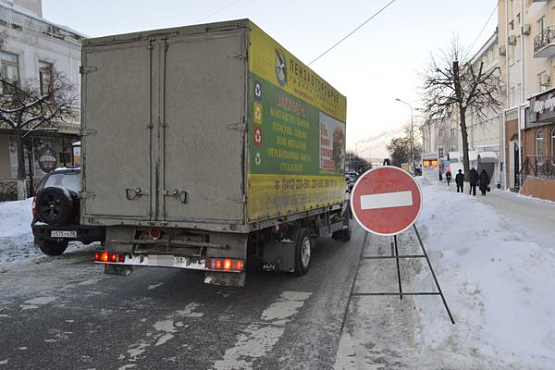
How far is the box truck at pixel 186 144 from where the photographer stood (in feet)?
18.0

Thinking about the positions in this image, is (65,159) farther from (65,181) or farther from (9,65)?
(65,181)

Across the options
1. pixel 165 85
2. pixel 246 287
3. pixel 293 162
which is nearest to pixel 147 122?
pixel 165 85

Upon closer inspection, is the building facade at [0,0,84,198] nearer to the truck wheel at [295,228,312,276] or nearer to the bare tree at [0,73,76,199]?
the bare tree at [0,73,76,199]

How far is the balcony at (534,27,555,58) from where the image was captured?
26.2m

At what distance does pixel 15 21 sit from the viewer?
23.2 meters

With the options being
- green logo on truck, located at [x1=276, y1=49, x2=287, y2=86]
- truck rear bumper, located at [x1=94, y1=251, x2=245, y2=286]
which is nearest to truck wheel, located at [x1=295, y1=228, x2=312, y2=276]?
truck rear bumper, located at [x1=94, y1=251, x2=245, y2=286]

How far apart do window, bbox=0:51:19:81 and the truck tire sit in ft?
55.6

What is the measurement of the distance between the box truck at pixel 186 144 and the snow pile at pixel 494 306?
229 centimetres

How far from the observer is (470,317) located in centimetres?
467

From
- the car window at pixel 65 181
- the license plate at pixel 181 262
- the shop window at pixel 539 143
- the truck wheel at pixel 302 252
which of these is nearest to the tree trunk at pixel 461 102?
the shop window at pixel 539 143

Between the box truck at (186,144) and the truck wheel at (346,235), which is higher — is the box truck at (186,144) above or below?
above

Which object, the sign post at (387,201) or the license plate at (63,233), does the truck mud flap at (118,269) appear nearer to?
the license plate at (63,233)

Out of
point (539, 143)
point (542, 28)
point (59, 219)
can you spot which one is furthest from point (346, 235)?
point (542, 28)

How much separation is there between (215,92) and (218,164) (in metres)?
0.85
